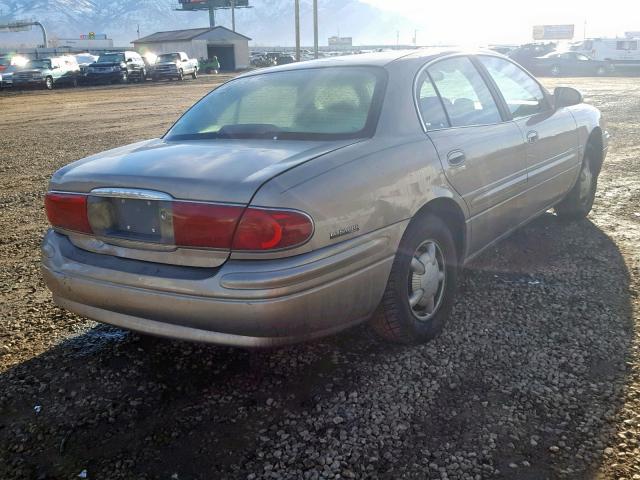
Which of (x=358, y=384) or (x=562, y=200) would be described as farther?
(x=562, y=200)

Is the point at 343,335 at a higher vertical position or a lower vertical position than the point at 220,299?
lower

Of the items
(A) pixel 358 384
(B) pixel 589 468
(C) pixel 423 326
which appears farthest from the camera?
(C) pixel 423 326

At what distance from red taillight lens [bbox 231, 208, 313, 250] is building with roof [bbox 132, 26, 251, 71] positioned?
5354cm

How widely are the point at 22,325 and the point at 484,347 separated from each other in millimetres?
2733

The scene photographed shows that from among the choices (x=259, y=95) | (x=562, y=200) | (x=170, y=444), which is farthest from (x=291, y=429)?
(x=562, y=200)

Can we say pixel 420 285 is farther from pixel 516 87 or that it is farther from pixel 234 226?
pixel 516 87

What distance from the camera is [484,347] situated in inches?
127

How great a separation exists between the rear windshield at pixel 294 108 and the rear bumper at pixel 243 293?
67cm

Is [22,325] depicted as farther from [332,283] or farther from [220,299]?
[332,283]

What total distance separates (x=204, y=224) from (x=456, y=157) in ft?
5.12

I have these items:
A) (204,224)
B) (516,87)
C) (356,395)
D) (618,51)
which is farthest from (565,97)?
(618,51)

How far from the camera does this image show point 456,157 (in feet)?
10.9

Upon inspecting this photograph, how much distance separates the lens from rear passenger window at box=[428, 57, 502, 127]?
11.7 feet

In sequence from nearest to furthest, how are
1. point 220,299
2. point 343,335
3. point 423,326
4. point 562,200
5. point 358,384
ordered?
point 220,299, point 358,384, point 423,326, point 343,335, point 562,200
